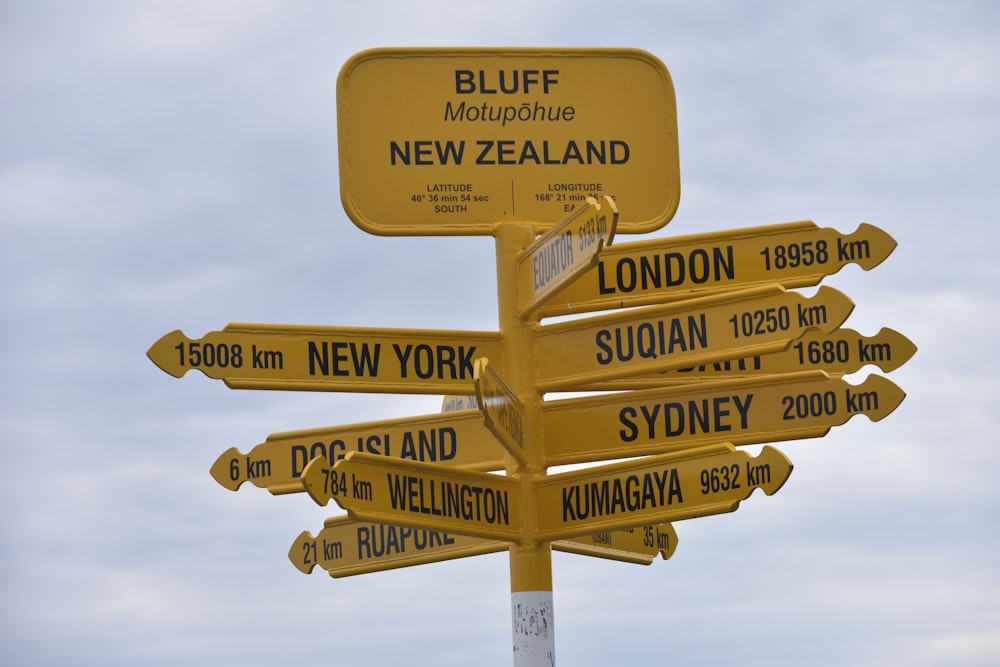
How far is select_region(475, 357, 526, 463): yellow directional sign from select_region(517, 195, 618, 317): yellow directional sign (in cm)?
58

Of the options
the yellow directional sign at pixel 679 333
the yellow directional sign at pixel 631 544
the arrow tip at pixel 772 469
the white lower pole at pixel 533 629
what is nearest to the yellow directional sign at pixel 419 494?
the white lower pole at pixel 533 629

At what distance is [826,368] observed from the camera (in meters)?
7.85

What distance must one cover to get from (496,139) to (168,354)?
2294 millimetres

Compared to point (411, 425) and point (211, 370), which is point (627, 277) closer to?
point (411, 425)

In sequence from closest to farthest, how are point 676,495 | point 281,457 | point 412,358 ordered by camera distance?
point 676,495 → point 412,358 → point 281,457

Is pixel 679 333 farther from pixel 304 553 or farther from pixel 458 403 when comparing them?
pixel 304 553

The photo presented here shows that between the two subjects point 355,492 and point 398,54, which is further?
point 398,54

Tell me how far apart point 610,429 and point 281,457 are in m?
1.91

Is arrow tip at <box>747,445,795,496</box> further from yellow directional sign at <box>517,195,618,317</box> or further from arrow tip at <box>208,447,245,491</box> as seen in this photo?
arrow tip at <box>208,447,245,491</box>

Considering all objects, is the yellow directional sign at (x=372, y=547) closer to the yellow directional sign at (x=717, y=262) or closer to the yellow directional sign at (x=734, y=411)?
the yellow directional sign at (x=734, y=411)

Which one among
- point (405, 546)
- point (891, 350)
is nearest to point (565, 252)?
point (891, 350)

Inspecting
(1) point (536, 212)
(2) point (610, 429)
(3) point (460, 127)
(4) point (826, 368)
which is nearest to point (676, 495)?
(2) point (610, 429)

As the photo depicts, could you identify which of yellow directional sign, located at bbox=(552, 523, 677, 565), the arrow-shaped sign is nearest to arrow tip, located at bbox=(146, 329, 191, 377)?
the arrow-shaped sign

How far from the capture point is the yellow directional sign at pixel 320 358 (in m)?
7.30
